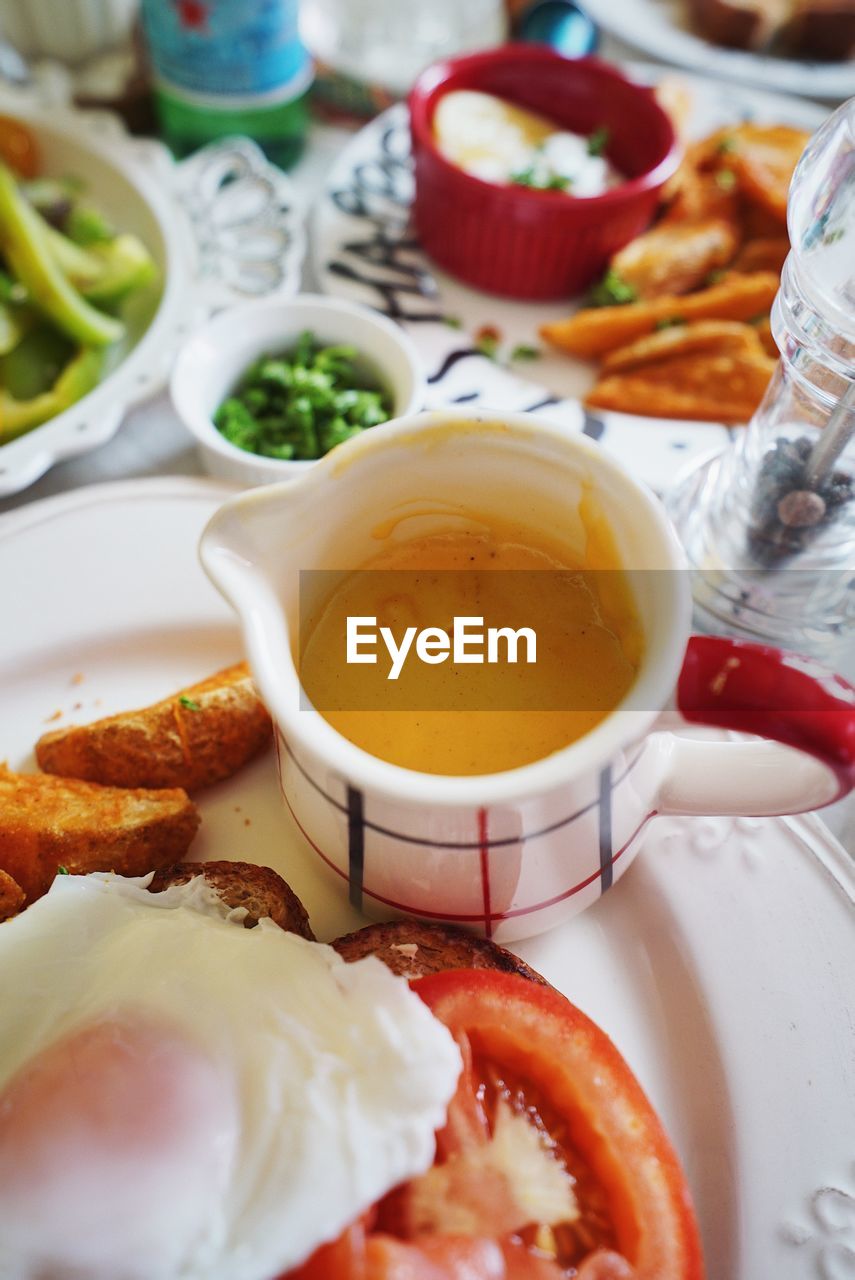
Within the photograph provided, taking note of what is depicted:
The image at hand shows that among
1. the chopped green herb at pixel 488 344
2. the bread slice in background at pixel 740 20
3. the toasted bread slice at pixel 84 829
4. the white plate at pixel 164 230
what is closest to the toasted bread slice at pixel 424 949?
the toasted bread slice at pixel 84 829

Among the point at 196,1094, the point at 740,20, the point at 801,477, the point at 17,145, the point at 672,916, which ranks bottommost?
the point at 672,916

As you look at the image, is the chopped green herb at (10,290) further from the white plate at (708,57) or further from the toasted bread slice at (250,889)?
the white plate at (708,57)

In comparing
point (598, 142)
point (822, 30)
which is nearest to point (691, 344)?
point (598, 142)

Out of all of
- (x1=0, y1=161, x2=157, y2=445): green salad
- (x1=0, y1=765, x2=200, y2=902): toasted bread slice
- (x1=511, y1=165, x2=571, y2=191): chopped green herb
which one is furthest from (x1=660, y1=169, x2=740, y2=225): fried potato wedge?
(x1=0, y1=765, x2=200, y2=902): toasted bread slice

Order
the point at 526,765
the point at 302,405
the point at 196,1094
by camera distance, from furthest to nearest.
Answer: the point at 302,405 < the point at 526,765 < the point at 196,1094

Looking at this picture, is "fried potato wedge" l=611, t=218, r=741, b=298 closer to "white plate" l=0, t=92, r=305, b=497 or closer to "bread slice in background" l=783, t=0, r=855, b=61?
"white plate" l=0, t=92, r=305, b=497

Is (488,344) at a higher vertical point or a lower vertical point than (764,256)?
lower

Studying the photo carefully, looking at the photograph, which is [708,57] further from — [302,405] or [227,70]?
[302,405]
